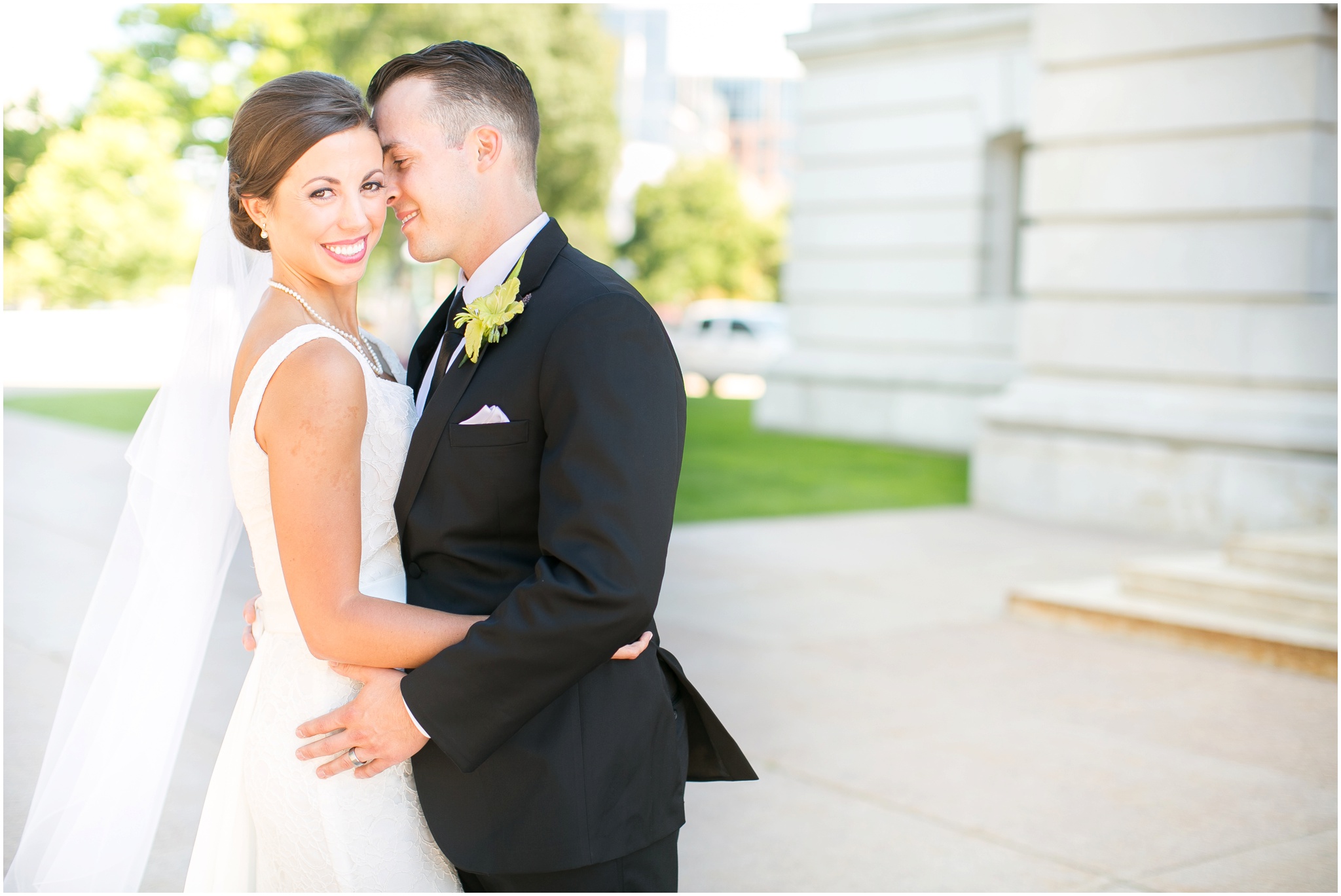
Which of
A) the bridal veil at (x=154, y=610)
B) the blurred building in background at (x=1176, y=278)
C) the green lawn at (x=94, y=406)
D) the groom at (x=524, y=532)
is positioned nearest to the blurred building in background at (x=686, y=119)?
the green lawn at (x=94, y=406)

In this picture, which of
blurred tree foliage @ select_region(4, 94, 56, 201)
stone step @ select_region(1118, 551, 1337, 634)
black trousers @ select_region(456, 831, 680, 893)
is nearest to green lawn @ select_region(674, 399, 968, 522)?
stone step @ select_region(1118, 551, 1337, 634)

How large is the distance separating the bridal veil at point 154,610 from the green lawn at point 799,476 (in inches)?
337

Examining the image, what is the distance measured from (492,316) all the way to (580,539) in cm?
46

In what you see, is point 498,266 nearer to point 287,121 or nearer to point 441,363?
point 441,363

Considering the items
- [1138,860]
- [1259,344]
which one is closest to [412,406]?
[1138,860]

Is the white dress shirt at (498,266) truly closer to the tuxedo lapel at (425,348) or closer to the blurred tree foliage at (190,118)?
the tuxedo lapel at (425,348)

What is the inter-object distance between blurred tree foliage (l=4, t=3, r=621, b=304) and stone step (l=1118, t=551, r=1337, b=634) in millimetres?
24806

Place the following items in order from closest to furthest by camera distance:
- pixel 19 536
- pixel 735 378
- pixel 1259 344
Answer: pixel 19 536 → pixel 1259 344 → pixel 735 378

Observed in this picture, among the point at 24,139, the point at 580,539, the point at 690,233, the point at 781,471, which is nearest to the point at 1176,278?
the point at 781,471

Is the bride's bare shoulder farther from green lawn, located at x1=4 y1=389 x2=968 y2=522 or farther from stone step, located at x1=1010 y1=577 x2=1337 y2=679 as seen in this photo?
green lawn, located at x1=4 y1=389 x2=968 y2=522

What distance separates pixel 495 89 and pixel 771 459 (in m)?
13.8

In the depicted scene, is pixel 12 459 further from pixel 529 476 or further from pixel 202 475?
pixel 529 476

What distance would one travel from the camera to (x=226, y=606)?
7.80 meters

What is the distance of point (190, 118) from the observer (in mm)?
32219
